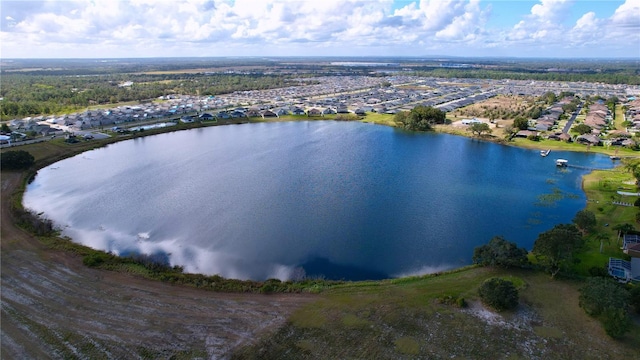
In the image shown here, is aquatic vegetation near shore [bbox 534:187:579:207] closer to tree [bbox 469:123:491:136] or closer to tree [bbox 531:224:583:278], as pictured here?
tree [bbox 531:224:583:278]

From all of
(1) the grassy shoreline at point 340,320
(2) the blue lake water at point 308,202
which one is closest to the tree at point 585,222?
(2) the blue lake water at point 308,202

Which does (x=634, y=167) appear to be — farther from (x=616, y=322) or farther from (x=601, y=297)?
(x=616, y=322)

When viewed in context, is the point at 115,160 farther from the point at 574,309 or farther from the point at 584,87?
the point at 584,87

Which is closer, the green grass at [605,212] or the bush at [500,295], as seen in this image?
the bush at [500,295]

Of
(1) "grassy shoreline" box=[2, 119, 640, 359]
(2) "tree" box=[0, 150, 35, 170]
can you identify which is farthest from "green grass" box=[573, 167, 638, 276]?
(2) "tree" box=[0, 150, 35, 170]

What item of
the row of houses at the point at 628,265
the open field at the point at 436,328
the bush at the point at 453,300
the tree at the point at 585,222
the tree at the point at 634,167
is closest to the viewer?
the open field at the point at 436,328

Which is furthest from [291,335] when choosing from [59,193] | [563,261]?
[59,193]

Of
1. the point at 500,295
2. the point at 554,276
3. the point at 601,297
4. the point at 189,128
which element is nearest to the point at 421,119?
the point at 189,128

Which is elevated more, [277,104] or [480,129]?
[277,104]

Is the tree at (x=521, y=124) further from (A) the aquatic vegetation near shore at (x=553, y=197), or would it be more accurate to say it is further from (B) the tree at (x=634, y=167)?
(A) the aquatic vegetation near shore at (x=553, y=197)
